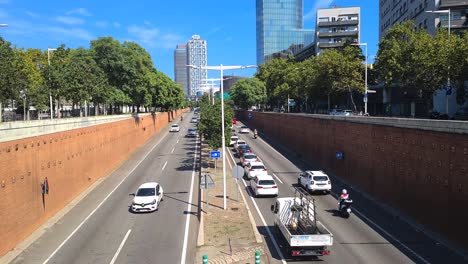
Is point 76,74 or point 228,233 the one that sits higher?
point 76,74

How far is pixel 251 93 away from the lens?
4732 inches

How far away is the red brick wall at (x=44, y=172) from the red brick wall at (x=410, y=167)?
19.6m

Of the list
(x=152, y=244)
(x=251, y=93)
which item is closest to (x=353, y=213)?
(x=152, y=244)

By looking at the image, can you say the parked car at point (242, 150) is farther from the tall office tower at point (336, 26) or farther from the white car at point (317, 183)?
the tall office tower at point (336, 26)

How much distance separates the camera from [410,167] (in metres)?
23.4

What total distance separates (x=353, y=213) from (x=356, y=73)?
34.0 metres

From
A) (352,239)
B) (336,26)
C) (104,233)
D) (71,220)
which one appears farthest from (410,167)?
(336,26)

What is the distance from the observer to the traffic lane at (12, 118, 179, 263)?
1838 centimetres

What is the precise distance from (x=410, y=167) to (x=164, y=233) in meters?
13.6

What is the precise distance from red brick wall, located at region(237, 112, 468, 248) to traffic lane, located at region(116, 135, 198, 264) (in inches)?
Answer: 457

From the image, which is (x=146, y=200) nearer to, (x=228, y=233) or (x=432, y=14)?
(x=228, y=233)

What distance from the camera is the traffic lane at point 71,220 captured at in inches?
723

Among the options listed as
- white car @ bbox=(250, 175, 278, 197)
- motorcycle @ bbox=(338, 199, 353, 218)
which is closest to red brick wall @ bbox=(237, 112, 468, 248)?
motorcycle @ bbox=(338, 199, 353, 218)

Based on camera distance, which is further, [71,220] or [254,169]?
[254,169]
